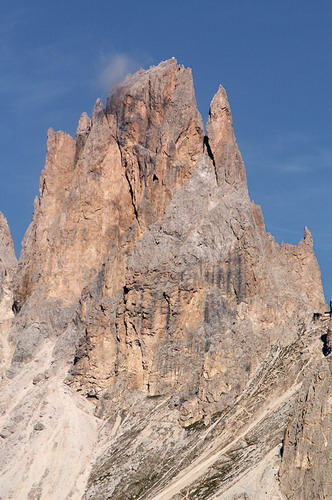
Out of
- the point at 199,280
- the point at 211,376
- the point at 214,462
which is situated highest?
the point at 199,280

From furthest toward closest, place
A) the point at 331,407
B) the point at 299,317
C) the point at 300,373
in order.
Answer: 1. the point at 299,317
2. the point at 300,373
3. the point at 331,407

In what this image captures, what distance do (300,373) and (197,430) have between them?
13803 mm

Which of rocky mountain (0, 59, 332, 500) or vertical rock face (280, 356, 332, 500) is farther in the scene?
rocky mountain (0, 59, 332, 500)

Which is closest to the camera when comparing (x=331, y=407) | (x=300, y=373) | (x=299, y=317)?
(x=331, y=407)

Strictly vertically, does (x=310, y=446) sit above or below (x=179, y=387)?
below

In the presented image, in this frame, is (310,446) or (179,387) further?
(179,387)

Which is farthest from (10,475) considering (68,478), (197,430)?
(197,430)

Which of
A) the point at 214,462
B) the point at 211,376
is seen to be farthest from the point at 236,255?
the point at 214,462

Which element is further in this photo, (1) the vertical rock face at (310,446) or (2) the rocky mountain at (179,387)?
(2) the rocky mountain at (179,387)

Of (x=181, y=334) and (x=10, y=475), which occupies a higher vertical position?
(x=181, y=334)

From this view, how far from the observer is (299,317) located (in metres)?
193

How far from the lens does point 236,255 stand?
644 ft

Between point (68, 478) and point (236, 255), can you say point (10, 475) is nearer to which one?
point (68, 478)

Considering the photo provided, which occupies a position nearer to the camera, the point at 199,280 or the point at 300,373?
the point at 300,373
